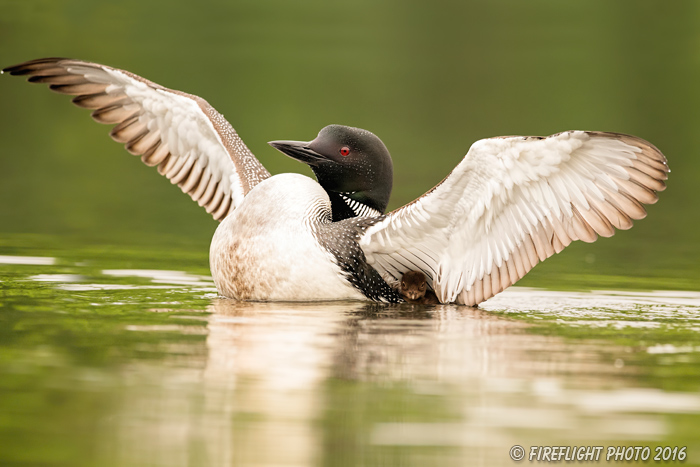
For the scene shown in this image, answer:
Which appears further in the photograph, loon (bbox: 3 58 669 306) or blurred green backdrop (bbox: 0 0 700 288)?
blurred green backdrop (bbox: 0 0 700 288)

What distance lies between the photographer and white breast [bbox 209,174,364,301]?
26.4 ft

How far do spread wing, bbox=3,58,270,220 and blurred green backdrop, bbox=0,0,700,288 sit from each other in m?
0.88

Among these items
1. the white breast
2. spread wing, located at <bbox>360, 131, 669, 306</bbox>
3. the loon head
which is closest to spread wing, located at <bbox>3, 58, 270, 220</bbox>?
the loon head

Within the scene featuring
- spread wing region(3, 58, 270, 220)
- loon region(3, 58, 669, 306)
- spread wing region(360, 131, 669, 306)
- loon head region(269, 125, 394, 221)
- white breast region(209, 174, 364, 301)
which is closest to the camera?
spread wing region(360, 131, 669, 306)

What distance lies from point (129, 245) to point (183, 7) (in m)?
46.0

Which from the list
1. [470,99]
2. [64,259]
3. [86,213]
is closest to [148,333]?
[64,259]

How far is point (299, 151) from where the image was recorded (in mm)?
8625

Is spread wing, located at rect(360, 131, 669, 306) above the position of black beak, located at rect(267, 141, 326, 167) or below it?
below

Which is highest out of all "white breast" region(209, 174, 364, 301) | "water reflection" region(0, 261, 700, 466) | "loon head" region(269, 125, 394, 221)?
"loon head" region(269, 125, 394, 221)

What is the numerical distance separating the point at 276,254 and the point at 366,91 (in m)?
23.2

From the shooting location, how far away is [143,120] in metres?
9.93

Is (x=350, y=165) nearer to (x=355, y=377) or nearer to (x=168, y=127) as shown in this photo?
(x=168, y=127)

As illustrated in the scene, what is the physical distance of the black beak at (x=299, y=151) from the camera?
336 inches

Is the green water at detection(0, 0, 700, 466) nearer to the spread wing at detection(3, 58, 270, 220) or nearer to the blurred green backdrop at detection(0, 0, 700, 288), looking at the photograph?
the blurred green backdrop at detection(0, 0, 700, 288)
